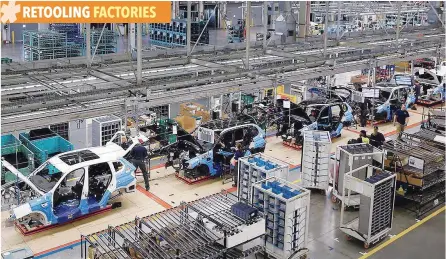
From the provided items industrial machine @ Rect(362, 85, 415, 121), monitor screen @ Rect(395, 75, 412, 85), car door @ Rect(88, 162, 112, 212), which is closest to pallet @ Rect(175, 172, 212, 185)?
car door @ Rect(88, 162, 112, 212)

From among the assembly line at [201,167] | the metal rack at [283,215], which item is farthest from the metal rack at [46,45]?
the metal rack at [283,215]

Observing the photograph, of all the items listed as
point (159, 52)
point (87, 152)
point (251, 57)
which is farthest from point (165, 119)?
point (87, 152)

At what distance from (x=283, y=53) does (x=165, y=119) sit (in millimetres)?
3962

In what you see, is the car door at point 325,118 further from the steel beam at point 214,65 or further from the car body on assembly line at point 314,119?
the steel beam at point 214,65

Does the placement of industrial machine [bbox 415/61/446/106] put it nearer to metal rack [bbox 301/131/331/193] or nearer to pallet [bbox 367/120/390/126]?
pallet [bbox 367/120/390/126]

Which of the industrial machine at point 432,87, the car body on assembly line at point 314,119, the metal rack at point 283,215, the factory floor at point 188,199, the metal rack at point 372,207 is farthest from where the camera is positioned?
the industrial machine at point 432,87

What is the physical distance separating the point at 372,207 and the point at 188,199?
4117mm

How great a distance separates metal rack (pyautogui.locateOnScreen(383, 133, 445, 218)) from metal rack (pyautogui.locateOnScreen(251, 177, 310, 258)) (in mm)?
3260

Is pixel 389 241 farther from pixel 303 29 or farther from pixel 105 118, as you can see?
pixel 303 29

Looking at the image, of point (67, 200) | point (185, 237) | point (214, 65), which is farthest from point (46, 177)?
point (214, 65)

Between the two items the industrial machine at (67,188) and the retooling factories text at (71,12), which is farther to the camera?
the industrial machine at (67,188)

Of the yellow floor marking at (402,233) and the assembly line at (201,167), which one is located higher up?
the assembly line at (201,167)

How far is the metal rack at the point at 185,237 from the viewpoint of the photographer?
757cm

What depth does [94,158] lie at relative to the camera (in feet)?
35.7
